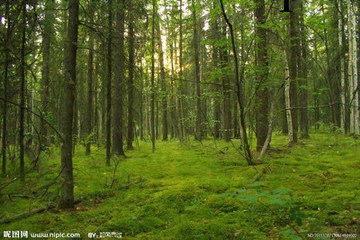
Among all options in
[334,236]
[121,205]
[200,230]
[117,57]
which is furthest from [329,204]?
[117,57]

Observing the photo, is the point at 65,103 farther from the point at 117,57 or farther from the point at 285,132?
the point at 285,132

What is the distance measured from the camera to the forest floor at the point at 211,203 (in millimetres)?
3838

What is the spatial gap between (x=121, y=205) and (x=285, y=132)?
16.5m

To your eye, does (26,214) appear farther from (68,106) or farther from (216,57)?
(216,57)

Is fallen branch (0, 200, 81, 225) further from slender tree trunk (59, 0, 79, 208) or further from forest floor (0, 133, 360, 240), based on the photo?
slender tree trunk (59, 0, 79, 208)

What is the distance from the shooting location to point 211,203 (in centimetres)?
506

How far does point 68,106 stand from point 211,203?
3398 millimetres

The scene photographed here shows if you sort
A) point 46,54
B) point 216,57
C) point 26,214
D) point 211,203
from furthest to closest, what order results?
point 216,57 < point 46,54 < point 211,203 < point 26,214

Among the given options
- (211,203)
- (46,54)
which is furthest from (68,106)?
(46,54)

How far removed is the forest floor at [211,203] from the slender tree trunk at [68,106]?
0.77ft

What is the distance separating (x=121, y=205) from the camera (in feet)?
17.7

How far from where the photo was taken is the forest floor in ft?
12.6

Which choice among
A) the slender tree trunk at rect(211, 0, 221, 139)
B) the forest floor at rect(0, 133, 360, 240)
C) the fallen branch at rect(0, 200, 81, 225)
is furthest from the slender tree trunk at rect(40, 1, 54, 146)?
the slender tree trunk at rect(211, 0, 221, 139)

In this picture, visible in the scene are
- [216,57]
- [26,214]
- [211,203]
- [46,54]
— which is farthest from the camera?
[216,57]
